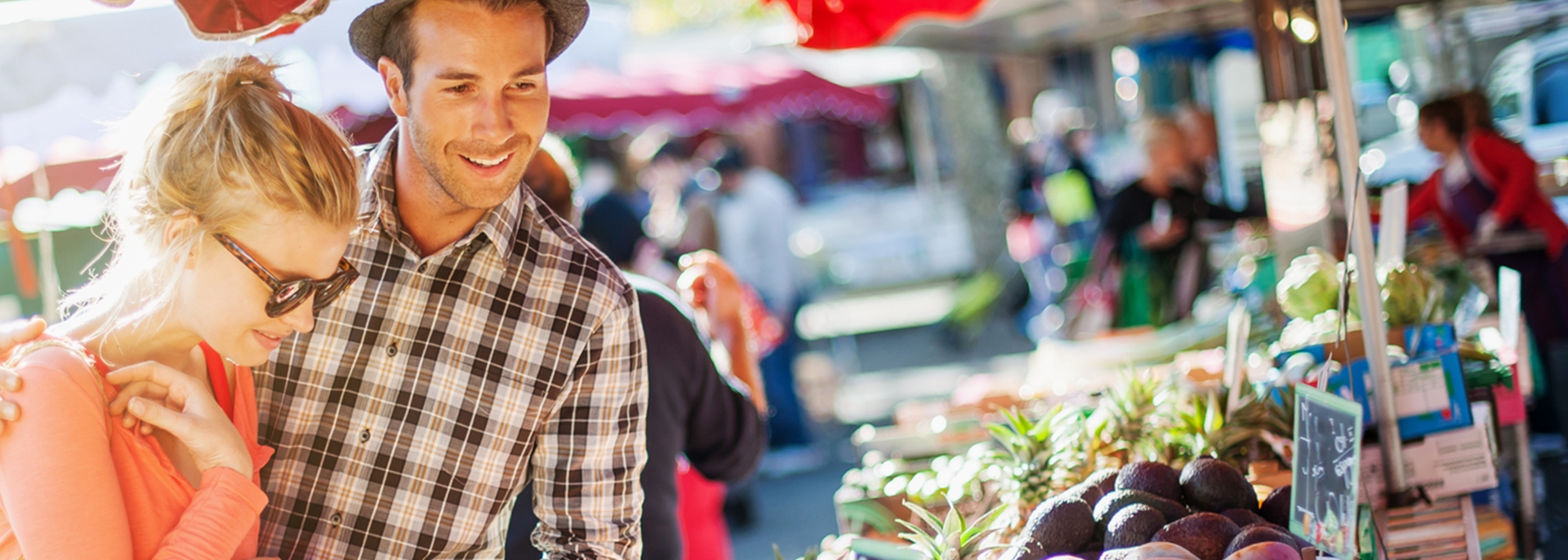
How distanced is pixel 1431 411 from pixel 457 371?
2.03m

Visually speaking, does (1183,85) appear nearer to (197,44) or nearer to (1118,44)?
(1118,44)

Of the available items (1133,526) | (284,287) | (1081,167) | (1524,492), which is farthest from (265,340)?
(1081,167)

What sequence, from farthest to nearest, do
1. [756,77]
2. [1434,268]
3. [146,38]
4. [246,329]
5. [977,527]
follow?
[756,77]
[146,38]
[1434,268]
[977,527]
[246,329]

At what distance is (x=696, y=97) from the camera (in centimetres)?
852

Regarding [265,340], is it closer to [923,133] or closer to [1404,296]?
[1404,296]

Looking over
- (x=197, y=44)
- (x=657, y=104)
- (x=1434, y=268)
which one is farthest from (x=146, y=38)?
(x=1434, y=268)

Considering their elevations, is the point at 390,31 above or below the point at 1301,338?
above

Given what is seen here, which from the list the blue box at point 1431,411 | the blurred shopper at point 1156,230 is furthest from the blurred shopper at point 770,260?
the blue box at point 1431,411

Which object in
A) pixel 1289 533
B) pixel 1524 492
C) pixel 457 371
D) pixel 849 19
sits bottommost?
pixel 1524 492

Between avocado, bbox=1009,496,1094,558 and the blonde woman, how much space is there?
1.21 m

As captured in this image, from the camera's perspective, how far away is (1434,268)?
432cm

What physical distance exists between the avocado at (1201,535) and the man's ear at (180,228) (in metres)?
1.50

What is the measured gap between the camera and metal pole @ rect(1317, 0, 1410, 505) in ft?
7.45

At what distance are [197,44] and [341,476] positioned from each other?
4.00 meters
